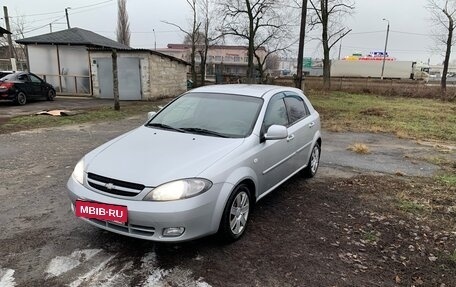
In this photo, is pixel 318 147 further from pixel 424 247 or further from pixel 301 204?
pixel 424 247

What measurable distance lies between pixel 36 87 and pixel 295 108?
15.4 metres

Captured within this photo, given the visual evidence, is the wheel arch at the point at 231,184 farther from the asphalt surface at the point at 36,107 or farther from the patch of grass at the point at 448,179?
the asphalt surface at the point at 36,107

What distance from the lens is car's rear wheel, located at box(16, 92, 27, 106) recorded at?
51.3ft

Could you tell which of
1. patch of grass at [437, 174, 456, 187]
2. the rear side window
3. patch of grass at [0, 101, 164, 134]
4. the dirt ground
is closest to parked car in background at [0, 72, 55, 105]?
patch of grass at [0, 101, 164, 134]

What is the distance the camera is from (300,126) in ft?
16.6

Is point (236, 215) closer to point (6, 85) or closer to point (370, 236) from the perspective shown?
point (370, 236)

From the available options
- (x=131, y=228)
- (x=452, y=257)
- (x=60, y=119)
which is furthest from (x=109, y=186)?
(x=60, y=119)

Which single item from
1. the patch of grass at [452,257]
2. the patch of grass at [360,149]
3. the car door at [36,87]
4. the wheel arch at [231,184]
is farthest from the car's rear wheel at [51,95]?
the patch of grass at [452,257]

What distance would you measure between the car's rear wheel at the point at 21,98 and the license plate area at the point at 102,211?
48.2ft

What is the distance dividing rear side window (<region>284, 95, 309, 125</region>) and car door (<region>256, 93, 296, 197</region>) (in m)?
0.14

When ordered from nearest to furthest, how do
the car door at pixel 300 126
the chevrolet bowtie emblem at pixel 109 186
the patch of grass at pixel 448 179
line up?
1. the chevrolet bowtie emblem at pixel 109 186
2. the car door at pixel 300 126
3. the patch of grass at pixel 448 179

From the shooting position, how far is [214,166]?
3252 mm

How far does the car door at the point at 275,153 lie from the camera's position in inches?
157

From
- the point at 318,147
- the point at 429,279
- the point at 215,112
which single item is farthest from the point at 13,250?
the point at 318,147
